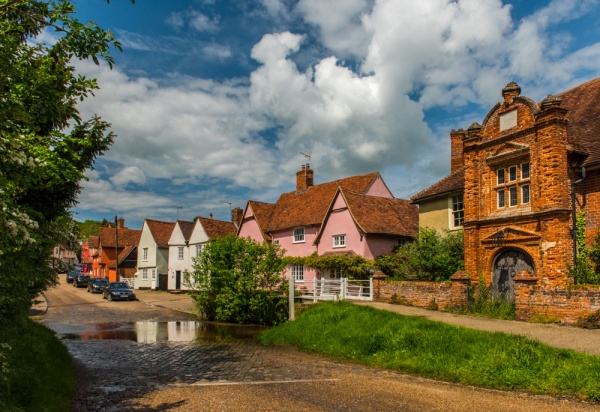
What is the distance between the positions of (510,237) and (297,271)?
18.9m

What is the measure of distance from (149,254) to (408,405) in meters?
51.6

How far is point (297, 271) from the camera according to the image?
35.4 metres

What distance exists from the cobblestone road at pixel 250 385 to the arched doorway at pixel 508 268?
9.50 metres

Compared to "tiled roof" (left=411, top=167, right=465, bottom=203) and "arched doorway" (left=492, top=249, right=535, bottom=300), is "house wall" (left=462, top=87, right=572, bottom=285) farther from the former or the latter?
"tiled roof" (left=411, top=167, right=465, bottom=203)

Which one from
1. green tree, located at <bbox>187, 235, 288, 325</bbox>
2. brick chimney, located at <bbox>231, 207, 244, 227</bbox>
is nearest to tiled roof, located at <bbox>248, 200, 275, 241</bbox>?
brick chimney, located at <bbox>231, 207, 244, 227</bbox>

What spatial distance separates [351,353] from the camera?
1388 cm

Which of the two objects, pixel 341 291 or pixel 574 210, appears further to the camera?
pixel 341 291

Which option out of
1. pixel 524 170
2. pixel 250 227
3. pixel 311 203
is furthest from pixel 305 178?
pixel 524 170

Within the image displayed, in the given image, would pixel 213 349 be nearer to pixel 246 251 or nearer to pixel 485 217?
pixel 246 251

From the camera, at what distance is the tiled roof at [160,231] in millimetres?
54956

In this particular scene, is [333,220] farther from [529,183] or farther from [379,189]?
[529,183]

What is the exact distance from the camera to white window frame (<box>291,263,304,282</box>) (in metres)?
34.9

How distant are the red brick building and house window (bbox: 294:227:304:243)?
17172 mm

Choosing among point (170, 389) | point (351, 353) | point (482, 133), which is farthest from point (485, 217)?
point (170, 389)
